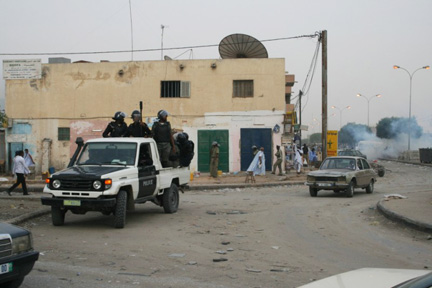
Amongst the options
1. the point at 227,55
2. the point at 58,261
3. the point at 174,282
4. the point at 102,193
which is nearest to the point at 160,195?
the point at 102,193

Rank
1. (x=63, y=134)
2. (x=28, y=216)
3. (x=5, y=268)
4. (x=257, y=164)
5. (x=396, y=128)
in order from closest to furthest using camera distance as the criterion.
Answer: (x=5, y=268), (x=28, y=216), (x=257, y=164), (x=63, y=134), (x=396, y=128)

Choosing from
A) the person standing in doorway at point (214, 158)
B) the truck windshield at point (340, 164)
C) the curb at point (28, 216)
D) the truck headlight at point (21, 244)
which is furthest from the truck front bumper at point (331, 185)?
the truck headlight at point (21, 244)

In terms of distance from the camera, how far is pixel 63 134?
31.5 metres

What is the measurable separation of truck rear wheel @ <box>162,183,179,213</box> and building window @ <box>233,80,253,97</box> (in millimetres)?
17945

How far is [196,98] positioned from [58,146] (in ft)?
31.8

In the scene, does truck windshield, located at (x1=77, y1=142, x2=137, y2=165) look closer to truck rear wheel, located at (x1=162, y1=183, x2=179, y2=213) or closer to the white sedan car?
truck rear wheel, located at (x1=162, y1=183, x2=179, y2=213)

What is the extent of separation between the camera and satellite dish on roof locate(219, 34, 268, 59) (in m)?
31.2

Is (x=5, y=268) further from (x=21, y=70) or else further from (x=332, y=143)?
(x=21, y=70)

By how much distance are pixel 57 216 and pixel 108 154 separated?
6.07 ft

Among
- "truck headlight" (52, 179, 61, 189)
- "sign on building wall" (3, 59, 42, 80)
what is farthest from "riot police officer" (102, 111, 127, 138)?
"sign on building wall" (3, 59, 42, 80)

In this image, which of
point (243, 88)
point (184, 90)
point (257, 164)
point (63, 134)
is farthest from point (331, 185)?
point (63, 134)

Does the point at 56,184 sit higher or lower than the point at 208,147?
lower

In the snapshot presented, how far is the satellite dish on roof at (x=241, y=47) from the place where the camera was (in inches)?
1227

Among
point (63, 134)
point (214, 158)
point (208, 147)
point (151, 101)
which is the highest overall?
point (151, 101)
